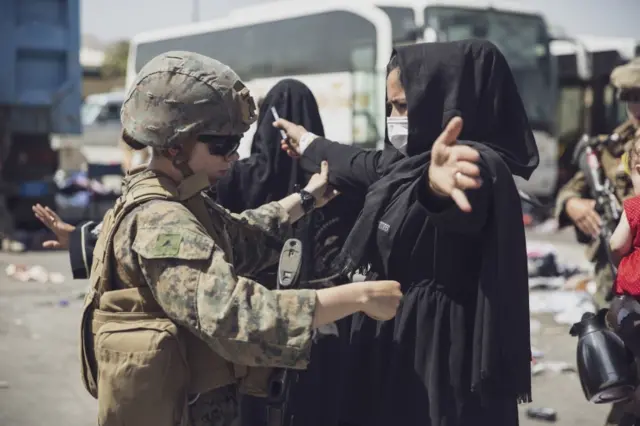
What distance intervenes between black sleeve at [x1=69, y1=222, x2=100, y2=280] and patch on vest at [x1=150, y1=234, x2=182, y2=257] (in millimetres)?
728

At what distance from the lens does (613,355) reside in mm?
Answer: 3412

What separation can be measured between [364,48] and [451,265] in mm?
11562

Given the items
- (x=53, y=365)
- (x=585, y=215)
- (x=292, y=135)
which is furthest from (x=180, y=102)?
(x=53, y=365)

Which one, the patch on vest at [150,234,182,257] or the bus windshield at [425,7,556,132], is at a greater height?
the patch on vest at [150,234,182,257]

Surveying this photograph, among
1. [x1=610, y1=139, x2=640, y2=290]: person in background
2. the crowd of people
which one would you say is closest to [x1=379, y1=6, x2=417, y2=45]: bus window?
[x1=610, y1=139, x2=640, y2=290]: person in background

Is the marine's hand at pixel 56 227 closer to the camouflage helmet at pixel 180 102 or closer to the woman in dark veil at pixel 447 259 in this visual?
the camouflage helmet at pixel 180 102

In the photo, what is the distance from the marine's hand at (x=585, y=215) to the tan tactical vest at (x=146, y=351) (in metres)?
2.73

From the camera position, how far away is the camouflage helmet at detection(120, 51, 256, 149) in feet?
7.19

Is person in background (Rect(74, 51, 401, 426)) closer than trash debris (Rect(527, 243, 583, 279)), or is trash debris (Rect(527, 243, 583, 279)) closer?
person in background (Rect(74, 51, 401, 426))

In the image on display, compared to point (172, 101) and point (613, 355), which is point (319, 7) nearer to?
point (613, 355)

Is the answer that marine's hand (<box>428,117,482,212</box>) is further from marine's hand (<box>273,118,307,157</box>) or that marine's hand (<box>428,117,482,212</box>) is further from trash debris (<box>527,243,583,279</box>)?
trash debris (<box>527,243,583,279</box>)

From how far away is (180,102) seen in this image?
7.17 ft

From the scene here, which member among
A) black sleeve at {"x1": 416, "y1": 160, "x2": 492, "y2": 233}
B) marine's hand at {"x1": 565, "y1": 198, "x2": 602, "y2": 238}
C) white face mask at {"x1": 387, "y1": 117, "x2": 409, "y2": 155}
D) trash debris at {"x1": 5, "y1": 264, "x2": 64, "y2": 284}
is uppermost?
white face mask at {"x1": 387, "y1": 117, "x2": 409, "y2": 155}

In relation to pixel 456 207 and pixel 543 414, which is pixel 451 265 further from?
pixel 543 414
